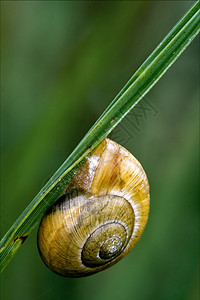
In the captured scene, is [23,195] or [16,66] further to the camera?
[16,66]

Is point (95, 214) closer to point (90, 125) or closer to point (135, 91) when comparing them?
point (135, 91)

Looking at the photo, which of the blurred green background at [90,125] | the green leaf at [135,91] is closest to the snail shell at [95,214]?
the green leaf at [135,91]

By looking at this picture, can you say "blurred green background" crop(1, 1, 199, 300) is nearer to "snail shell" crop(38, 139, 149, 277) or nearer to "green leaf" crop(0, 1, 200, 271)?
"snail shell" crop(38, 139, 149, 277)

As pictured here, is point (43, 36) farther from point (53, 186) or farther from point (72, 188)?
point (53, 186)

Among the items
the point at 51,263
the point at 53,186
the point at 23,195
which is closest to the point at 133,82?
the point at 53,186

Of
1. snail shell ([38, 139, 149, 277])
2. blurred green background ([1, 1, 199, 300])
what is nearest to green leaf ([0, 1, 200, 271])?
snail shell ([38, 139, 149, 277])

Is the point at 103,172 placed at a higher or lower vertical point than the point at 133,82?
lower
